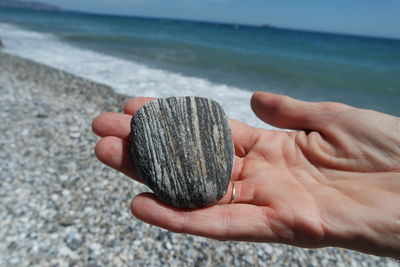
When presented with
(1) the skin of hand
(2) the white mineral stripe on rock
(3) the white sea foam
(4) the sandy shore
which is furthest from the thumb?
(3) the white sea foam

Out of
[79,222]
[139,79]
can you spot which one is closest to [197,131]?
[79,222]

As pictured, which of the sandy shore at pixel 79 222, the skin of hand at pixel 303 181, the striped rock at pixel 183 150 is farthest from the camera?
the sandy shore at pixel 79 222

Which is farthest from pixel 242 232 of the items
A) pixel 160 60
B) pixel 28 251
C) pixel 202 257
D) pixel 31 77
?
pixel 160 60

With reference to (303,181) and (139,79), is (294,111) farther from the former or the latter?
(139,79)

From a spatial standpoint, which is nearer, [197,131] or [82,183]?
[197,131]

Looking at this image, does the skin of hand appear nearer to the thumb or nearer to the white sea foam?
the thumb

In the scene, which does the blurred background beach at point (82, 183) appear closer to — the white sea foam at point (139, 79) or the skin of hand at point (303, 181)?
the white sea foam at point (139, 79)

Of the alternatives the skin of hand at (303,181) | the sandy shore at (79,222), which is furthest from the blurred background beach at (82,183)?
the skin of hand at (303,181)
